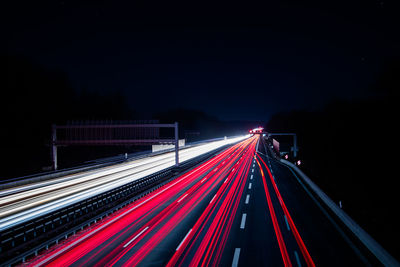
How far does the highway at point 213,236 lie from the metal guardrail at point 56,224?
50cm

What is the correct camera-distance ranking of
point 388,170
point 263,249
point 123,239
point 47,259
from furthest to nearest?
point 388,170
point 123,239
point 263,249
point 47,259

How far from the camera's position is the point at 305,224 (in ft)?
46.4

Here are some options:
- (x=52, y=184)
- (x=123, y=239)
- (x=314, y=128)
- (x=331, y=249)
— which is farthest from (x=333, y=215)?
(x=314, y=128)

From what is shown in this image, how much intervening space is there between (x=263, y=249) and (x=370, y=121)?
195 feet

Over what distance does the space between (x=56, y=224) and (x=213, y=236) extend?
30.5 ft

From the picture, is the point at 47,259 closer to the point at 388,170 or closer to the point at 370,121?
the point at 388,170

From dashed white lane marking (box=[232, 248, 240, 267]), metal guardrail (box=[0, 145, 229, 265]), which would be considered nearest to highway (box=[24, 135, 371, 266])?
dashed white lane marking (box=[232, 248, 240, 267])

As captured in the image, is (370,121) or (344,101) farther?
(344,101)

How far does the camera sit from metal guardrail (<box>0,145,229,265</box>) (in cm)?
1052

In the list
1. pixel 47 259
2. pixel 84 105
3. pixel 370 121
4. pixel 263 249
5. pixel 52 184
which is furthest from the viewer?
pixel 84 105

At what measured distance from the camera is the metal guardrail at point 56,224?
34.5 ft

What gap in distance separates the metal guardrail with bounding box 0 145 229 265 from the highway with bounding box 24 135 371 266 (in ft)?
1.63

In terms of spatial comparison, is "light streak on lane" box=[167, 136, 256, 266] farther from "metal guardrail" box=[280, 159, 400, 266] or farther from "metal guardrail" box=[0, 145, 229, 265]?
"metal guardrail" box=[280, 159, 400, 266]

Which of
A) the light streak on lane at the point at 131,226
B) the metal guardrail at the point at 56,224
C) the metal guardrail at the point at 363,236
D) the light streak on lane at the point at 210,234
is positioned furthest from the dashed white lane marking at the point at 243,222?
the metal guardrail at the point at 56,224
